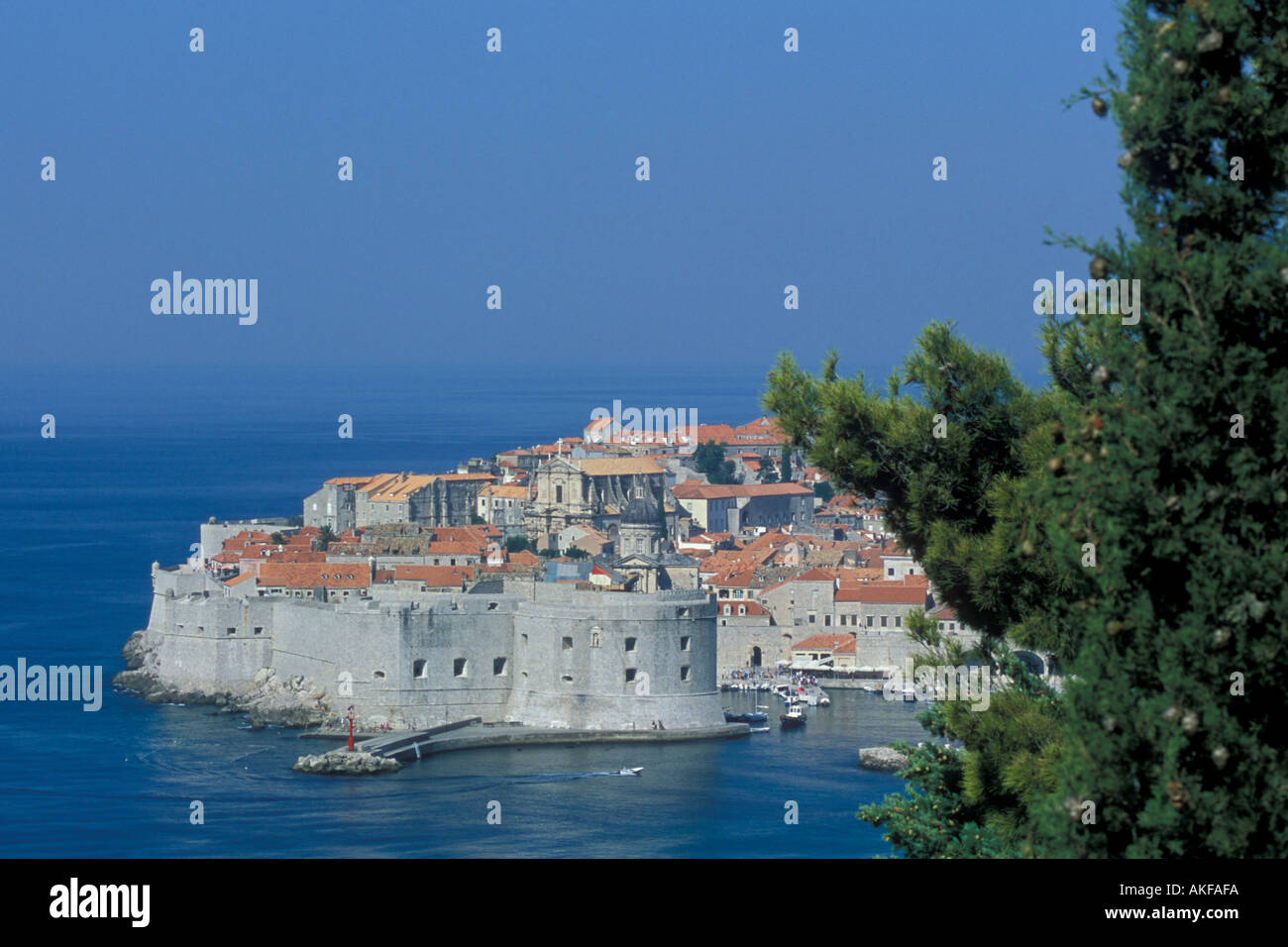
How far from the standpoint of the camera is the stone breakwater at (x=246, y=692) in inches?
684

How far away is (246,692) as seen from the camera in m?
18.2

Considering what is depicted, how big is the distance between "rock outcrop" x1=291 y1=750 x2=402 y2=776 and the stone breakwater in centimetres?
191

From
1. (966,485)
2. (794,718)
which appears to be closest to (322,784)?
(794,718)

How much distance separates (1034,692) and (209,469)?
51.2m

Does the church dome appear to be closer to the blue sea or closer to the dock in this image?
the blue sea

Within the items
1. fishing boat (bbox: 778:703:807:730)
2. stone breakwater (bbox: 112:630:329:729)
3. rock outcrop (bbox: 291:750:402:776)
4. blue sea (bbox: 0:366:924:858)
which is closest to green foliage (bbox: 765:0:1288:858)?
blue sea (bbox: 0:366:924:858)

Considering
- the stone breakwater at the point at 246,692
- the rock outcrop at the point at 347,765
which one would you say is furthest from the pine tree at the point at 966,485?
the stone breakwater at the point at 246,692

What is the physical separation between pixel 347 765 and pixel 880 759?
174 inches

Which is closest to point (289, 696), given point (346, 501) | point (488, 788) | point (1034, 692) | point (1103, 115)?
point (488, 788)

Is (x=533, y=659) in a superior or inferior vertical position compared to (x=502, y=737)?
superior

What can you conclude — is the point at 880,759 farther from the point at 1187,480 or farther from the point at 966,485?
the point at 1187,480

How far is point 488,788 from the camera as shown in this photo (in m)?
14.6
